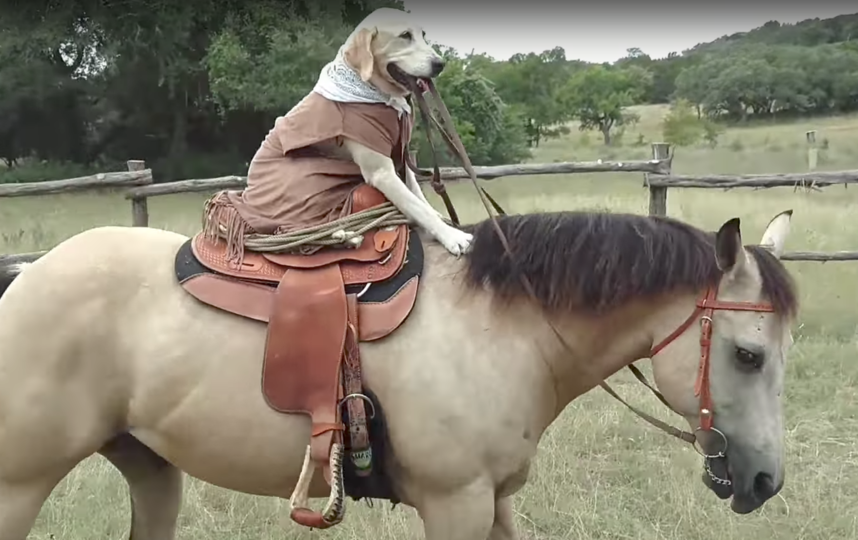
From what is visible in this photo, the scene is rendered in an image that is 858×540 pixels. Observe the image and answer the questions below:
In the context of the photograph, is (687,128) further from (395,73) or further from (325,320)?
(325,320)

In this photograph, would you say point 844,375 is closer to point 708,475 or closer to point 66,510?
point 708,475

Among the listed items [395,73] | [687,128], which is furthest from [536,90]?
[395,73]

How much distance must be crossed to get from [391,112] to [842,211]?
11.6 metres

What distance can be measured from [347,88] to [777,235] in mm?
1431

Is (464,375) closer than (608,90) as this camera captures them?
Yes

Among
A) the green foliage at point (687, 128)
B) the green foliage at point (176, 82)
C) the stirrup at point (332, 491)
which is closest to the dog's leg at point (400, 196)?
the stirrup at point (332, 491)

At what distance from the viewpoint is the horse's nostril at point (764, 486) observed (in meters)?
2.32

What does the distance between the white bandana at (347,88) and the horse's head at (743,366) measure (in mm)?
Result: 1147

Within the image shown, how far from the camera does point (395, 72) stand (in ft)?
8.76

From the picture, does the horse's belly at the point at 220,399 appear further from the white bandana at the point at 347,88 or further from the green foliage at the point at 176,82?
the green foliage at the point at 176,82

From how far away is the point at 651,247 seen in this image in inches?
95.5

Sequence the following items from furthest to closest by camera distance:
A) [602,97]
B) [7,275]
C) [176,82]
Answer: [602,97]
[176,82]
[7,275]

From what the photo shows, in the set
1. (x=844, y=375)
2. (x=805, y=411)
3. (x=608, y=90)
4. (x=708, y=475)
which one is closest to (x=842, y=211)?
(x=844, y=375)

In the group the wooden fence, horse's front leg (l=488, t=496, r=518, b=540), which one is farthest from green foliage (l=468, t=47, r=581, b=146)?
horse's front leg (l=488, t=496, r=518, b=540)
